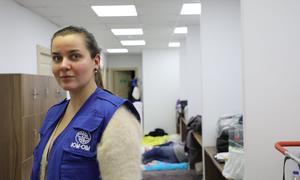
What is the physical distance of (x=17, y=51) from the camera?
146 inches

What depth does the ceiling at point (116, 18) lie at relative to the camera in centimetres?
381

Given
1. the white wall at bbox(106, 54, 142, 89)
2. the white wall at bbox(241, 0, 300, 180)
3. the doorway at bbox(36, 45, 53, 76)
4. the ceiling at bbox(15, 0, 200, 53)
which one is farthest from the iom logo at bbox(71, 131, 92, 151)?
the white wall at bbox(106, 54, 142, 89)

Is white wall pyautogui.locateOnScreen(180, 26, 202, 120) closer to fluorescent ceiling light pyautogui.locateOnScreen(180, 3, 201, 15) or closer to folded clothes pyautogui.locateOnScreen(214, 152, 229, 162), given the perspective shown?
fluorescent ceiling light pyautogui.locateOnScreen(180, 3, 201, 15)

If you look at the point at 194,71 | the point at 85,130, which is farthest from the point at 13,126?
the point at 194,71

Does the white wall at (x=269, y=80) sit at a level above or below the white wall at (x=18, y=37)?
below

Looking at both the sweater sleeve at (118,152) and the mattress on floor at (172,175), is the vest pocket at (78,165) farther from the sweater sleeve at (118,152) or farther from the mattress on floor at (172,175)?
the mattress on floor at (172,175)

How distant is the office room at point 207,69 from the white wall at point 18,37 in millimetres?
12

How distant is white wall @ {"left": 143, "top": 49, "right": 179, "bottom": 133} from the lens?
351 inches

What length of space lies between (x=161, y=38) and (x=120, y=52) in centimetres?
302

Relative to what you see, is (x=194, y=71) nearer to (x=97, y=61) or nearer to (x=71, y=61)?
(x=97, y=61)

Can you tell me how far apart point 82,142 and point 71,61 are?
0.31 meters

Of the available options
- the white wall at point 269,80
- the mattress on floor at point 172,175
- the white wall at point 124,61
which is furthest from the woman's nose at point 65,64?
the white wall at point 124,61

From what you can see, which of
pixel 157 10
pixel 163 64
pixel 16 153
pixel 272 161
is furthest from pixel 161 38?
pixel 272 161

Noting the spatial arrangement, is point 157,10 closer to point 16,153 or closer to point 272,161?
point 16,153
